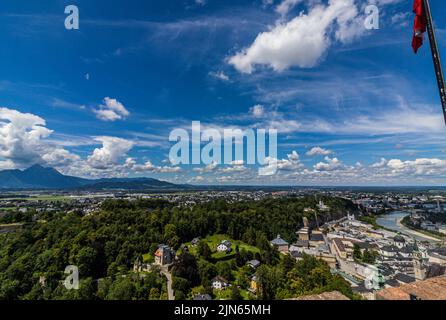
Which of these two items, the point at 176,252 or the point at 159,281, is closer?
the point at 159,281

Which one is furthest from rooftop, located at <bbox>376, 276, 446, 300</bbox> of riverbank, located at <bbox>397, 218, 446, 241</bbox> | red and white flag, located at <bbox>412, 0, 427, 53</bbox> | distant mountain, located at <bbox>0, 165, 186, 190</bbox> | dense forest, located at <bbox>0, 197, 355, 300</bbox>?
distant mountain, located at <bbox>0, 165, 186, 190</bbox>

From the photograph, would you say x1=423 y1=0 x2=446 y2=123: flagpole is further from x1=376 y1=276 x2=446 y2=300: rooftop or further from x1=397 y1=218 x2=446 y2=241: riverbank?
x1=397 y1=218 x2=446 y2=241: riverbank

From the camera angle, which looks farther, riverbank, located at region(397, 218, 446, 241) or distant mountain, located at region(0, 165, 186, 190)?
distant mountain, located at region(0, 165, 186, 190)

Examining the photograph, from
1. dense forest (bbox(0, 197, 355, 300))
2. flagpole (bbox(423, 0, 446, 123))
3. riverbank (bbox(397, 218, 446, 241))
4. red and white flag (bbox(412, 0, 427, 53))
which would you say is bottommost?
riverbank (bbox(397, 218, 446, 241))

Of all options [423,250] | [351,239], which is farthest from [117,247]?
[423,250]

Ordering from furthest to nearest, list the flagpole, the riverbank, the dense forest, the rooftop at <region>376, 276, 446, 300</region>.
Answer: the riverbank, the dense forest, the rooftop at <region>376, 276, 446, 300</region>, the flagpole
